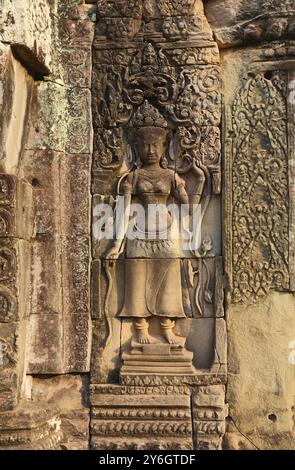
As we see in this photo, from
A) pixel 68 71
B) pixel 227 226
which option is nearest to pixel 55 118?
pixel 68 71

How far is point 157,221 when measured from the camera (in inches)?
240

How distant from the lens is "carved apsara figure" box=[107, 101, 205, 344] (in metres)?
6.03

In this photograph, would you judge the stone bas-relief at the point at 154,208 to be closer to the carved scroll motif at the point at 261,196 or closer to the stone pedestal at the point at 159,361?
the stone pedestal at the point at 159,361

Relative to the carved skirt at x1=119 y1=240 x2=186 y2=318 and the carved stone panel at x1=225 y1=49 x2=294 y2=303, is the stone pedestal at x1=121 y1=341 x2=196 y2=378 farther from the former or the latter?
the carved stone panel at x1=225 y1=49 x2=294 y2=303

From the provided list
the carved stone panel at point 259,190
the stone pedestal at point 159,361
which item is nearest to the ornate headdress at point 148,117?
the carved stone panel at point 259,190

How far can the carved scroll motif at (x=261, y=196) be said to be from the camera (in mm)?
5957

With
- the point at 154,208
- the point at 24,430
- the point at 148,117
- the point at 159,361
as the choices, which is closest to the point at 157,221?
the point at 154,208

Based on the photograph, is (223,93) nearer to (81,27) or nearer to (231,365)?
(81,27)

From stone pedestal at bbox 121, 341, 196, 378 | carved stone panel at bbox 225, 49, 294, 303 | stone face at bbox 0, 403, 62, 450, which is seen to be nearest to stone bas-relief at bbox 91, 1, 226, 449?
stone pedestal at bbox 121, 341, 196, 378

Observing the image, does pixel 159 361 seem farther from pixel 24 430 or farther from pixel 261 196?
pixel 261 196

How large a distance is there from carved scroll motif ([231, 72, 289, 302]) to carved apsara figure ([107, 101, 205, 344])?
1.49ft

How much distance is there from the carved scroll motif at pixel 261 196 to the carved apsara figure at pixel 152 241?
1.49 feet

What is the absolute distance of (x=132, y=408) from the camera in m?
5.94

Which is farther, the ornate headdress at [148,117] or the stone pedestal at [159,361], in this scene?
the ornate headdress at [148,117]
